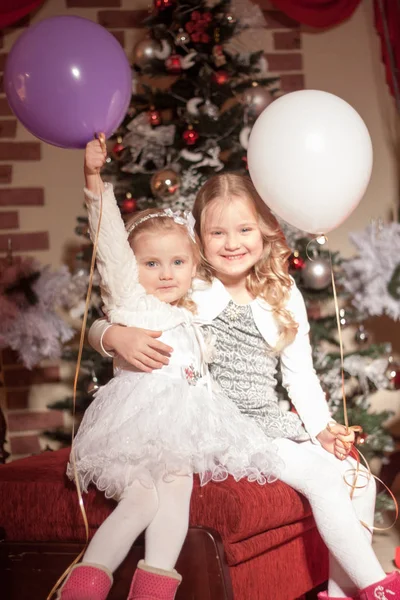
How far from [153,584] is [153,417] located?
35 cm

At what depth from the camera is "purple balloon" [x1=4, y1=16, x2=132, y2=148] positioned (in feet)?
5.64

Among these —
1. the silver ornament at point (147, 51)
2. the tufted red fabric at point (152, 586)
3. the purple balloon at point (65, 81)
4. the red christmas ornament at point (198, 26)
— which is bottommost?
the tufted red fabric at point (152, 586)

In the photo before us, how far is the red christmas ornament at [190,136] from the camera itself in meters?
2.82

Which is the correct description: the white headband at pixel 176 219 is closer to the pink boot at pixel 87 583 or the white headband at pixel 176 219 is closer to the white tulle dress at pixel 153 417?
the white tulle dress at pixel 153 417

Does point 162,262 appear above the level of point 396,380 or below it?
above

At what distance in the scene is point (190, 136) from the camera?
2816 mm

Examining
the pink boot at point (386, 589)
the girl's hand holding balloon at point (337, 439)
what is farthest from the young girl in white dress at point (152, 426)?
the pink boot at point (386, 589)

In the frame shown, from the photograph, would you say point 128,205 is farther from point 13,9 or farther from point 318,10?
point 318,10

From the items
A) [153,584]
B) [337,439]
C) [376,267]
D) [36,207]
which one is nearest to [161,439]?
[153,584]

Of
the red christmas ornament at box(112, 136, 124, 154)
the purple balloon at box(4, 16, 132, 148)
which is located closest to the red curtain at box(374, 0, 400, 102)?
the red christmas ornament at box(112, 136, 124, 154)

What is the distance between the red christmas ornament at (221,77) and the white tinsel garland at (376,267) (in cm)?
73

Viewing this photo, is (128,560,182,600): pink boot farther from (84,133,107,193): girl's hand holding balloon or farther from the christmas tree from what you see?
the christmas tree

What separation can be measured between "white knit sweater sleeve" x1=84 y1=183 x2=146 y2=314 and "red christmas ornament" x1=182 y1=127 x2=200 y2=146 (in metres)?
1.07

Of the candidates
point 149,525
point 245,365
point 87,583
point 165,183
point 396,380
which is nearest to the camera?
point 87,583
